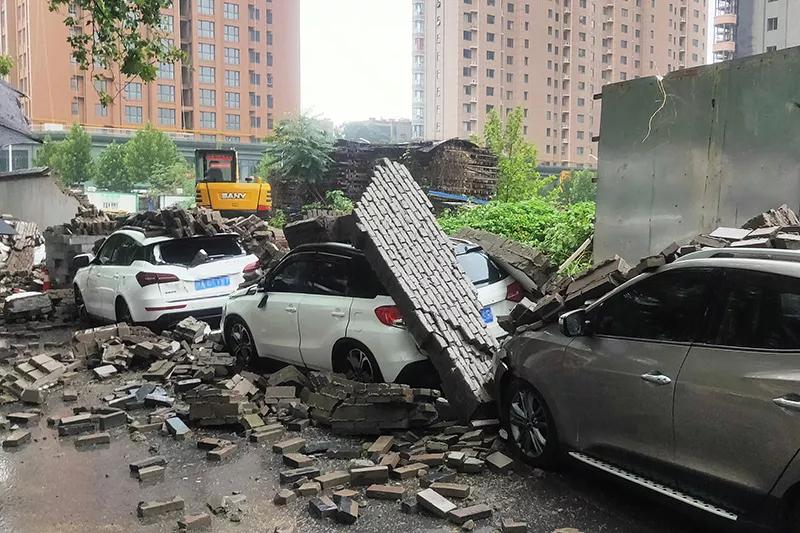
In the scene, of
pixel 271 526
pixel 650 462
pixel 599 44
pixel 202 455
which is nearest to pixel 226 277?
pixel 202 455

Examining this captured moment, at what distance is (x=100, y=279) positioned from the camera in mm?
11820

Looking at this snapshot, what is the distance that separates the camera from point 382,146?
1286 inches

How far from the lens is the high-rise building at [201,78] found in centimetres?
8788

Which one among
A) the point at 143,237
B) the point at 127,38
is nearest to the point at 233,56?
the point at 127,38

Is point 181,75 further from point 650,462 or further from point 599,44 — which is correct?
point 650,462

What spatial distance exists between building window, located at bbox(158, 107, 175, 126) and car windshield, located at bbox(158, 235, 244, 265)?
3782 inches

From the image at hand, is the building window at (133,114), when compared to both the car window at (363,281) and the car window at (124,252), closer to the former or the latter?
the car window at (124,252)

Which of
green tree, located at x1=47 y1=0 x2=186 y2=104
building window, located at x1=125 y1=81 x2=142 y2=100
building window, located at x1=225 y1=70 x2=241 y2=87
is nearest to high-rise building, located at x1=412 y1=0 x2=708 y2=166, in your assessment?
building window, located at x1=225 y1=70 x2=241 y2=87

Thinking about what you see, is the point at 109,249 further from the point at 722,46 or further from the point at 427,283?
the point at 722,46

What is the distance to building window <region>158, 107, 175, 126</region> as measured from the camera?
99.8 metres

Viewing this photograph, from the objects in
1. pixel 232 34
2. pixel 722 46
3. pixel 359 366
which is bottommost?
pixel 359 366

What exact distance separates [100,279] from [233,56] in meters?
100

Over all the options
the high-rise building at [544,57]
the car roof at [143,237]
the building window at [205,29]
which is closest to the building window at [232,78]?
the building window at [205,29]

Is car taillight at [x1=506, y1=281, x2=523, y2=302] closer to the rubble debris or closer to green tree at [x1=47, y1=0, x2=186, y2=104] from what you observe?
the rubble debris
